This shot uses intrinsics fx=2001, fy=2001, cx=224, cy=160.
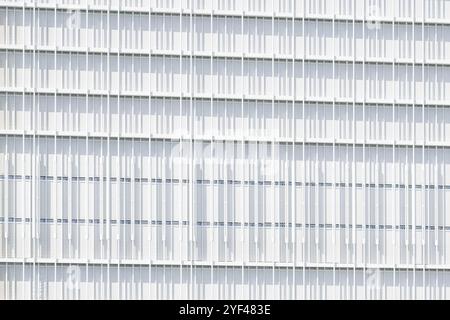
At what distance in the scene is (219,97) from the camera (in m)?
120

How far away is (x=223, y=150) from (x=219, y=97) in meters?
3.19

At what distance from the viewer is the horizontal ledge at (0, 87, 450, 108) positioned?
119 m

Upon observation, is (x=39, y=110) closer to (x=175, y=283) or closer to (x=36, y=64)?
(x=36, y=64)

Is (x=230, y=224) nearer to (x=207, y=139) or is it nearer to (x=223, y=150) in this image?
(x=223, y=150)

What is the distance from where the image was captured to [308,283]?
12131cm

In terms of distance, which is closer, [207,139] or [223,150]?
[207,139]

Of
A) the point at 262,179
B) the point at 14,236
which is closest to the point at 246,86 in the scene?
the point at 262,179

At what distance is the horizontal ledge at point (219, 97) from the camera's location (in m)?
119

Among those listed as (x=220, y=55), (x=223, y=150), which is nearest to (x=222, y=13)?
(x=220, y=55)

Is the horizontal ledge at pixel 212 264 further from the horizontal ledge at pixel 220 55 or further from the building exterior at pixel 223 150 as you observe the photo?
the horizontal ledge at pixel 220 55

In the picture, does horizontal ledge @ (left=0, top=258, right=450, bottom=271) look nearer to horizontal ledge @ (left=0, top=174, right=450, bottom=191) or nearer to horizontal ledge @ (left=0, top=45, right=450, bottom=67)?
horizontal ledge @ (left=0, top=174, right=450, bottom=191)

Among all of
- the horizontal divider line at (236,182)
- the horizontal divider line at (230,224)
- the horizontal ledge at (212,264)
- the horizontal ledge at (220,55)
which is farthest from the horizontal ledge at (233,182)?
the horizontal ledge at (220,55)
